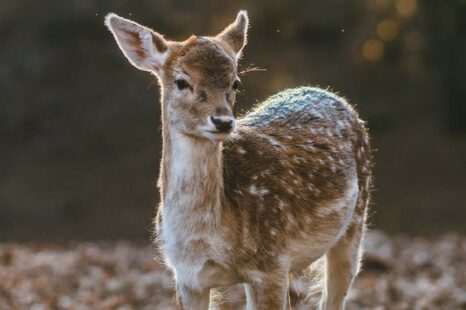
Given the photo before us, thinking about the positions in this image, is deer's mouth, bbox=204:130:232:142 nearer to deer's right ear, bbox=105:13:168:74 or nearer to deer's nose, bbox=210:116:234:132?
deer's nose, bbox=210:116:234:132

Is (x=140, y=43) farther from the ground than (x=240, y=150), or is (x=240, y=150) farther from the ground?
(x=140, y=43)

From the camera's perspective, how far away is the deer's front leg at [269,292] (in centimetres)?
638

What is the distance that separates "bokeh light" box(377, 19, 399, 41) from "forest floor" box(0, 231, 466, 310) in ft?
38.2

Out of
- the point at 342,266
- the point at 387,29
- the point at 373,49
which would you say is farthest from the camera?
the point at 373,49

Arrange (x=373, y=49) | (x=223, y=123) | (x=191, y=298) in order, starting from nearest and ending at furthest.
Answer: (x=223, y=123), (x=191, y=298), (x=373, y=49)

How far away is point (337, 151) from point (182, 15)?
18.6m

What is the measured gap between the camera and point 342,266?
307 inches

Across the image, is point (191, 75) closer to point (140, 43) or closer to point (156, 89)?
point (140, 43)

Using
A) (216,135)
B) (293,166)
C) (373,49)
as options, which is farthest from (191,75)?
(373,49)

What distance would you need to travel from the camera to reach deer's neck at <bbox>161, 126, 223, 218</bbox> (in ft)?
20.8

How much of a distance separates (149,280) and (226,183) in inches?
199

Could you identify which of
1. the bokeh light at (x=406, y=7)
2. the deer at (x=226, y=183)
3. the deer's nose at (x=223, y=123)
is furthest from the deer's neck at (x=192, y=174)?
the bokeh light at (x=406, y=7)

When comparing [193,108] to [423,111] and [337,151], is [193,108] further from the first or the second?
[423,111]

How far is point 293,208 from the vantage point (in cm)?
686
